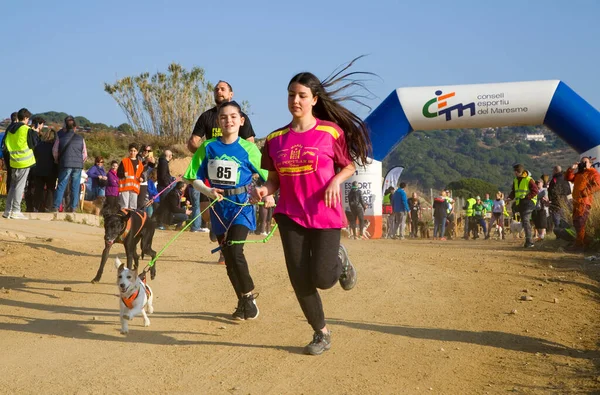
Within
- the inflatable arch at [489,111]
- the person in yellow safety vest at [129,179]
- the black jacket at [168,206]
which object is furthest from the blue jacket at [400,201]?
the person in yellow safety vest at [129,179]

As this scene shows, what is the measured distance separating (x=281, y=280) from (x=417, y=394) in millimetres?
4727

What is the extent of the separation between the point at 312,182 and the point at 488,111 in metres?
15.5

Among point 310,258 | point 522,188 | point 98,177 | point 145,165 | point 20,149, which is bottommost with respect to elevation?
point 310,258

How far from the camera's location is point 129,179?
15.1 metres

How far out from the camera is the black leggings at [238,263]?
24.4 feet

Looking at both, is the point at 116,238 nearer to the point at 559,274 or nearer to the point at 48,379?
the point at 48,379

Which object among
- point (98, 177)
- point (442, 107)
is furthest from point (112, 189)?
point (442, 107)

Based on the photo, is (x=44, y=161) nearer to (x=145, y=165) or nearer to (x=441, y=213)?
(x=145, y=165)

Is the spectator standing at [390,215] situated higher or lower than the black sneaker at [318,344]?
higher

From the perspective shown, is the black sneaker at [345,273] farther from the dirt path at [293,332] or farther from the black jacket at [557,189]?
the black jacket at [557,189]

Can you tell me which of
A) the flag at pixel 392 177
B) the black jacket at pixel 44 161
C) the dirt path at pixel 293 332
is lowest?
the dirt path at pixel 293 332

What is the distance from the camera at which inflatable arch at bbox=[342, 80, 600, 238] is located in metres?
19.8

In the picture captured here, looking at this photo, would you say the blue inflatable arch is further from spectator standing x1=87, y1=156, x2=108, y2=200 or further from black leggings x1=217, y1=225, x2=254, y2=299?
black leggings x1=217, y1=225, x2=254, y2=299

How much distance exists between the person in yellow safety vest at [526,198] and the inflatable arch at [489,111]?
3340mm
